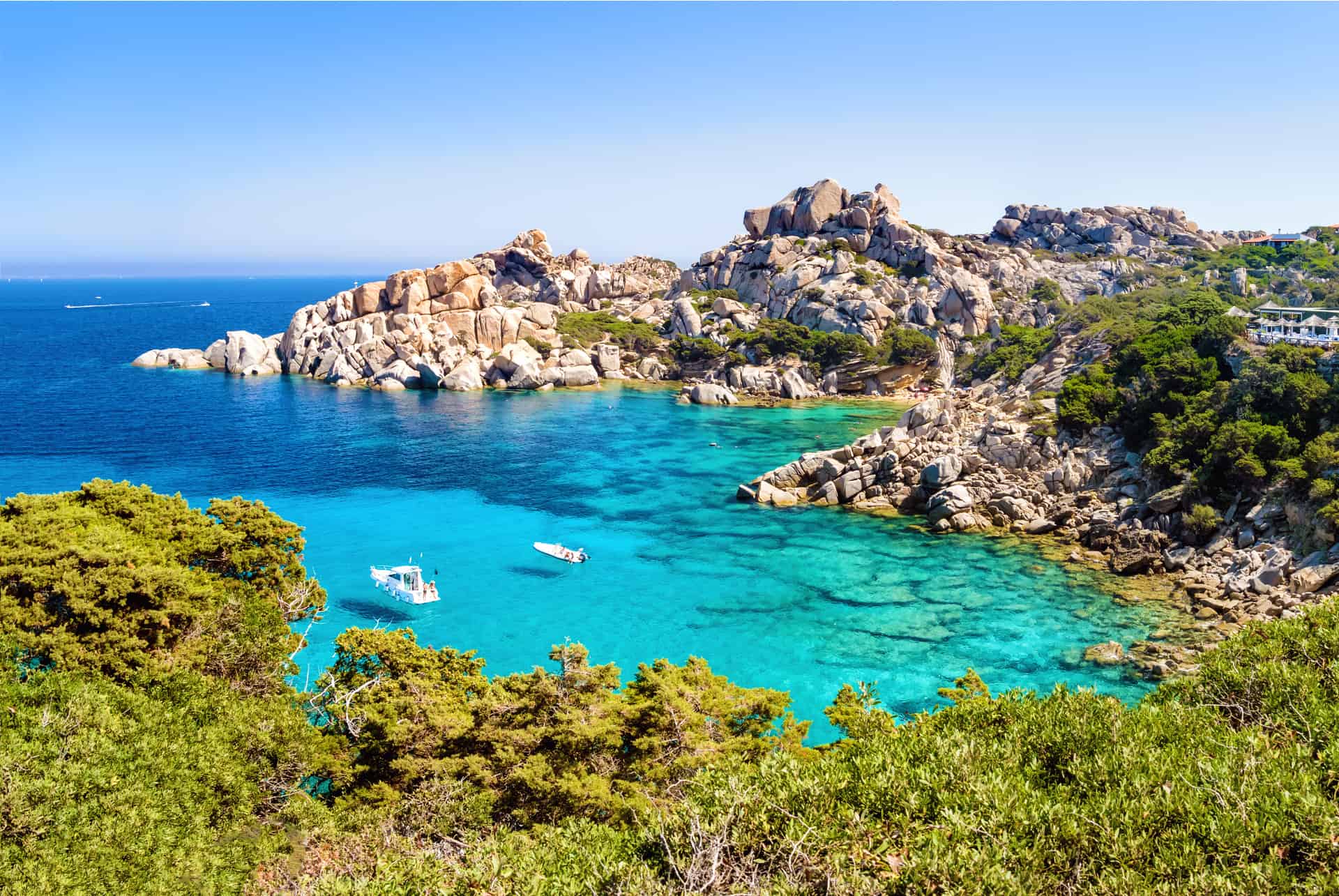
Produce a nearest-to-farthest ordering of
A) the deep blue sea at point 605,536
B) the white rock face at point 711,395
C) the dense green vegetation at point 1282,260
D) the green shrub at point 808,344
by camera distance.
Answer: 1. the deep blue sea at point 605,536
2. the white rock face at point 711,395
3. the green shrub at point 808,344
4. the dense green vegetation at point 1282,260

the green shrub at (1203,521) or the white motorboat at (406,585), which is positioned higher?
the green shrub at (1203,521)

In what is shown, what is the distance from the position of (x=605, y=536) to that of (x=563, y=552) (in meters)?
4.37

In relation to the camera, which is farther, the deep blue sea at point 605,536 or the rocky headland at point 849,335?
the rocky headland at point 849,335

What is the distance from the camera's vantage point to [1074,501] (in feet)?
152

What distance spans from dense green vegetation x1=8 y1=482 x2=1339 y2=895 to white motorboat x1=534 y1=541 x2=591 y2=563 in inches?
755

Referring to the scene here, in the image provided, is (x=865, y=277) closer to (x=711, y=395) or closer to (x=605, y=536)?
(x=711, y=395)

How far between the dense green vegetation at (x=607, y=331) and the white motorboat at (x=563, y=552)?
6323 cm

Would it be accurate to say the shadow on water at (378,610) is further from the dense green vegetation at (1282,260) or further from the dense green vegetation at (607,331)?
the dense green vegetation at (1282,260)

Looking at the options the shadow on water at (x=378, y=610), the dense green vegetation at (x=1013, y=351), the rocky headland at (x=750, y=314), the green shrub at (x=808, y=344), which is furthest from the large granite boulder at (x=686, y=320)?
the shadow on water at (x=378, y=610)

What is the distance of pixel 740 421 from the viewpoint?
77.9 metres

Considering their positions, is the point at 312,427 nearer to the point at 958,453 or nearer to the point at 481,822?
A: the point at 958,453

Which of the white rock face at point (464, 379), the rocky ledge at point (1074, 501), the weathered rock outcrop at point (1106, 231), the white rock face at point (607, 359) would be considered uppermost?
the weathered rock outcrop at point (1106, 231)

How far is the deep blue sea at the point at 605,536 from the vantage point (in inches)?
1294

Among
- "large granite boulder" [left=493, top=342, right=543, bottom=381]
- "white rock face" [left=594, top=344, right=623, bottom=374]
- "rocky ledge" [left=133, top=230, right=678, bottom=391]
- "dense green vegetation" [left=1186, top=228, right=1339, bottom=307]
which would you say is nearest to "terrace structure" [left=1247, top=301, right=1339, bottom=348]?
"dense green vegetation" [left=1186, top=228, right=1339, bottom=307]
